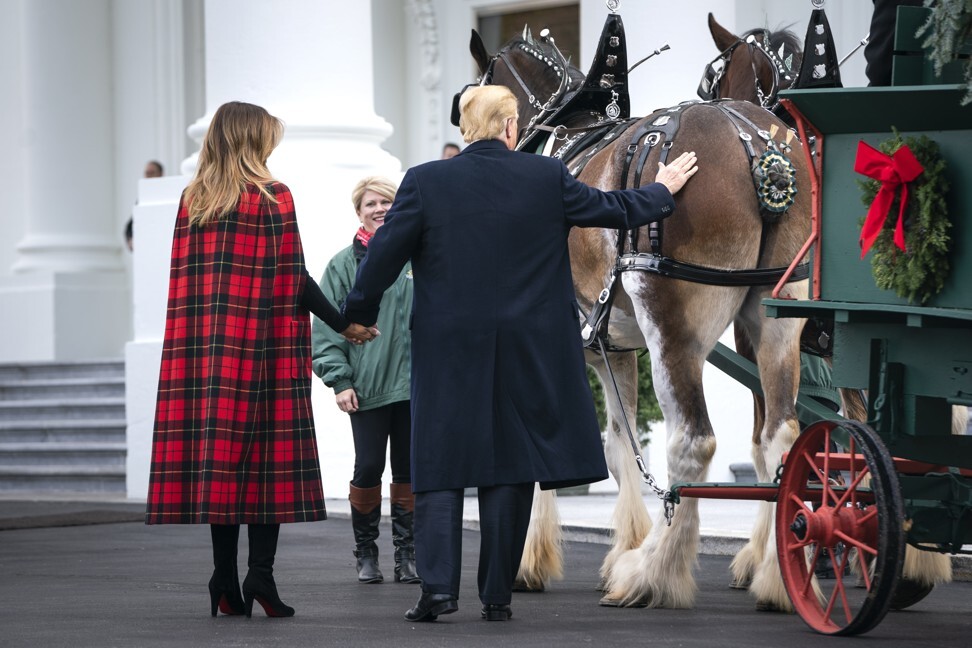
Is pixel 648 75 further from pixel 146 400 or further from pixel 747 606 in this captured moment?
pixel 747 606

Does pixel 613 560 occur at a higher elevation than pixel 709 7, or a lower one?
lower

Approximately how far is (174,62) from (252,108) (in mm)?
10743

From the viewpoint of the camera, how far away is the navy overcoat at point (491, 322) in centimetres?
531

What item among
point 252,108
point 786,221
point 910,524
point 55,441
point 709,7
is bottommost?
point 55,441

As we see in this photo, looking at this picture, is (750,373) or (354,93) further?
(354,93)

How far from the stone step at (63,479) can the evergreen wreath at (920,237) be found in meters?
8.46

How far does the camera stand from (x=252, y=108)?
5.54 m

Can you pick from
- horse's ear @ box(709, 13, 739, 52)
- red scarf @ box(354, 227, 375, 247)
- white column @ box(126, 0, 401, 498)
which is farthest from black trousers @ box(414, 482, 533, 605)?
white column @ box(126, 0, 401, 498)

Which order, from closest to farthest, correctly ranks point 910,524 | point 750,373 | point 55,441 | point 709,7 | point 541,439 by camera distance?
Result: 1. point 910,524
2. point 541,439
3. point 750,373
4. point 709,7
5. point 55,441

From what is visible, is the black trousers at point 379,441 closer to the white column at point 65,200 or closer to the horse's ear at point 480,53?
the horse's ear at point 480,53

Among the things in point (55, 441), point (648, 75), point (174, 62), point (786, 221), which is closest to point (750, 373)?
point (786, 221)

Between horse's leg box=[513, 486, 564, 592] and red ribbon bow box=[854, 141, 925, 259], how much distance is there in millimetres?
2268

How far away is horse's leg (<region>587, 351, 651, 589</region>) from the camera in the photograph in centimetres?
668

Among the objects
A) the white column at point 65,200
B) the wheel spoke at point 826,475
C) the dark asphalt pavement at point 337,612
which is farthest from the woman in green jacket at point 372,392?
the white column at point 65,200
